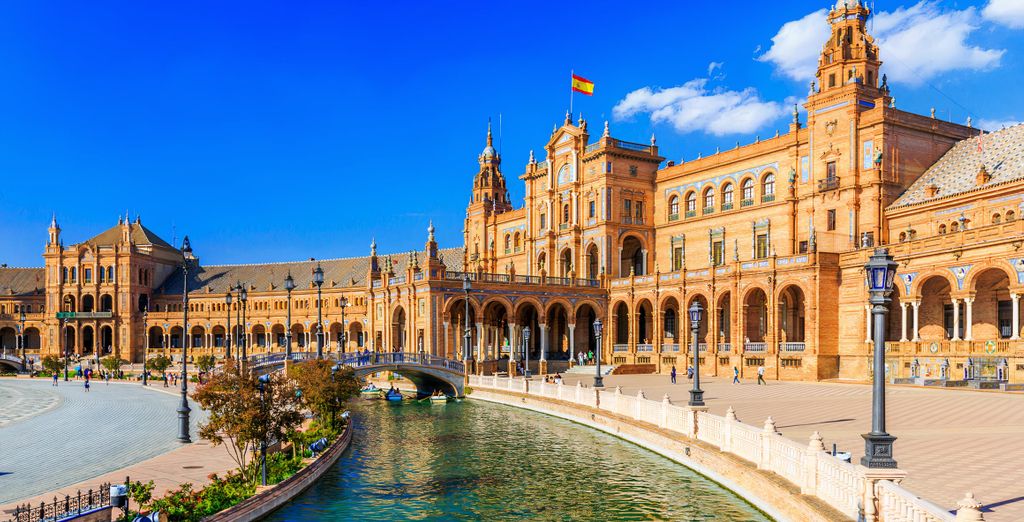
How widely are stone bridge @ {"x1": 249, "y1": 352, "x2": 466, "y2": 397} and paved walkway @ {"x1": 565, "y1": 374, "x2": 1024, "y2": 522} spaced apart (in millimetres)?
10490

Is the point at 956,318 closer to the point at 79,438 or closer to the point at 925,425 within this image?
the point at 925,425

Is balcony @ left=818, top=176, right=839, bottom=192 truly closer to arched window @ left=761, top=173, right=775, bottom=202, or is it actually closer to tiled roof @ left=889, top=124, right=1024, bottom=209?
tiled roof @ left=889, top=124, right=1024, bottom=209

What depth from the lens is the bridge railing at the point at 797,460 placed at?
40.3 ft

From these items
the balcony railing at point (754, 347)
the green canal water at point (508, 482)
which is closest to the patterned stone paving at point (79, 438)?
the green canal water at point (508, 482)

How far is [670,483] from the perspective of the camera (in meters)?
23.1

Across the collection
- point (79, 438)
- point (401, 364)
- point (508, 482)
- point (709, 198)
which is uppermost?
point (709, 198)

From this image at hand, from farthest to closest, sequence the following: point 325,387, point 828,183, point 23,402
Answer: point 828,183, point 23,402, point 325,387

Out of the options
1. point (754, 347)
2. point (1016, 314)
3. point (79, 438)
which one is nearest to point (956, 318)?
point (1016, 314)

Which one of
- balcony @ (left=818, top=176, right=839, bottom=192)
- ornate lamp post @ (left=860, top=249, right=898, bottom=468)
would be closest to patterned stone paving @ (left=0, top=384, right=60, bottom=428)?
ornate lamp post @ (left=860, top=249, right=898, bottom=468)

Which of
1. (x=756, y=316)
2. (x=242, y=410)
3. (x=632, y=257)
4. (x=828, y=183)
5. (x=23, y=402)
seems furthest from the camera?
(x=632, y=257)

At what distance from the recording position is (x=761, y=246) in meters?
62.0

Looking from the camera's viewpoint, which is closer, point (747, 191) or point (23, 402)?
point (23, 402)

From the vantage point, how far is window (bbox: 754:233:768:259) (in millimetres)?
61594

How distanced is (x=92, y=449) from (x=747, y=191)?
50972 mm
